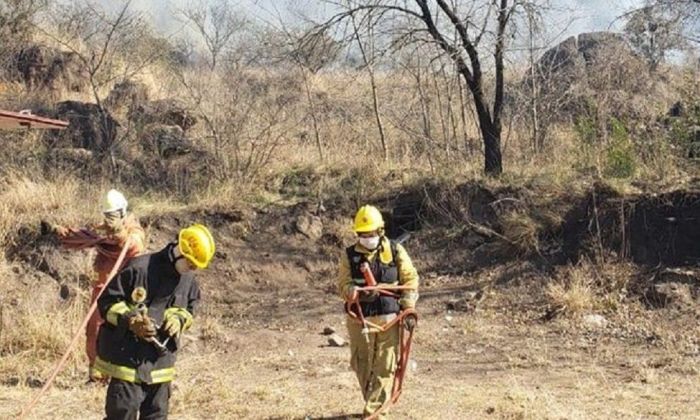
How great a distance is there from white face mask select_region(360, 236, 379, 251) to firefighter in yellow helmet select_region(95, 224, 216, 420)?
4.64ft

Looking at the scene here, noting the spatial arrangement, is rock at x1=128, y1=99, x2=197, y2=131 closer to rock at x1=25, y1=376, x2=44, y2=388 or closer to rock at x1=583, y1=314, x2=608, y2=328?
rock at x1=25, y1=376, x2=44, y2=388

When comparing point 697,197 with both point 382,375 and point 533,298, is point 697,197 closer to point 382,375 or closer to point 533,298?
point 533,298

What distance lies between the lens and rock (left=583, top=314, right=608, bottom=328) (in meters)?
8.45

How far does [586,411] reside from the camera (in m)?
5.91

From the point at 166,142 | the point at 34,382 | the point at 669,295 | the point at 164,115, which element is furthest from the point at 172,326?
the point at 164,115

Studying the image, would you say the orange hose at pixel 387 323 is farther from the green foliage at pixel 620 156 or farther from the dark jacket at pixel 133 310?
the green foliage at pixel 620 156

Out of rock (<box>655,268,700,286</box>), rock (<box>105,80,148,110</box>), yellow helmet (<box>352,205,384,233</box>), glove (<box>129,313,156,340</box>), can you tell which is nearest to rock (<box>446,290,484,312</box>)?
rock (<box>655,268,700,286</box>)

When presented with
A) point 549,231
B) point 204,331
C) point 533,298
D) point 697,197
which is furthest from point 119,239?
point 697,197

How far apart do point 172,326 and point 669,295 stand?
6285 millimetres

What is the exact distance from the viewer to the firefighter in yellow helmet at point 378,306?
5.56 metres

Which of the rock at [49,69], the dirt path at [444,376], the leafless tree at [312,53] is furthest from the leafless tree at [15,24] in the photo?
the dirt path at [444,376]

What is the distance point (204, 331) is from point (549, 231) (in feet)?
15.2

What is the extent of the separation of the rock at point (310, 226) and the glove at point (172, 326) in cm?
717

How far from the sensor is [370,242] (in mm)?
5520
